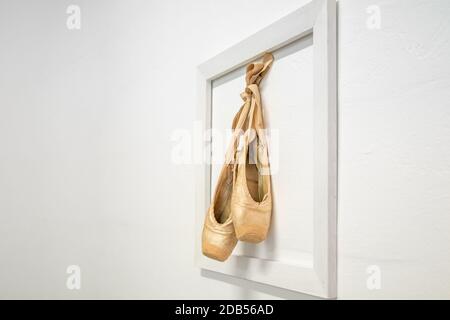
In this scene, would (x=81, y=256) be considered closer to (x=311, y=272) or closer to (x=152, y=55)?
(x=152, y=55)

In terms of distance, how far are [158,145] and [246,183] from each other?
0.49 m

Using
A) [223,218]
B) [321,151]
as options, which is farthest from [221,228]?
[321,151]

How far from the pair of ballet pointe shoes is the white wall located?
0.11m

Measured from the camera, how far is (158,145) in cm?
125

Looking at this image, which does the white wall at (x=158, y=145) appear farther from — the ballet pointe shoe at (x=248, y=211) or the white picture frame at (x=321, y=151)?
the ballet pointe shoe at (x=248, y=211)

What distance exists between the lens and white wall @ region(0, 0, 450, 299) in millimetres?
589

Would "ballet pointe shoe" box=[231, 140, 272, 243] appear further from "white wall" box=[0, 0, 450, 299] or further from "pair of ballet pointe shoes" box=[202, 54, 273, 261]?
"white wall" box=[0, 0, 450, 299]

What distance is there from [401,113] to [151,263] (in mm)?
840

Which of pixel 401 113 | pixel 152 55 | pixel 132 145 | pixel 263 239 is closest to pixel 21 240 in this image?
pixel 132 145

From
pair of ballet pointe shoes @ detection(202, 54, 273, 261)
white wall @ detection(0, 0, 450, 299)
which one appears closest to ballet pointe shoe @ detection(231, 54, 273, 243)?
pair of ballet pointe shoes @ detection(202, 54, 273, 261)

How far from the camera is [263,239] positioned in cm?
80

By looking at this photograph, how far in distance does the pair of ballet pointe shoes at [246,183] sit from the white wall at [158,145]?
0.11 m

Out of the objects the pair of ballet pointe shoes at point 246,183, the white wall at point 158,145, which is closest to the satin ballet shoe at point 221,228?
the pair of ballet pointe shoes at point 246,183

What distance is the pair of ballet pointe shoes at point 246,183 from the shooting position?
0.78 m
